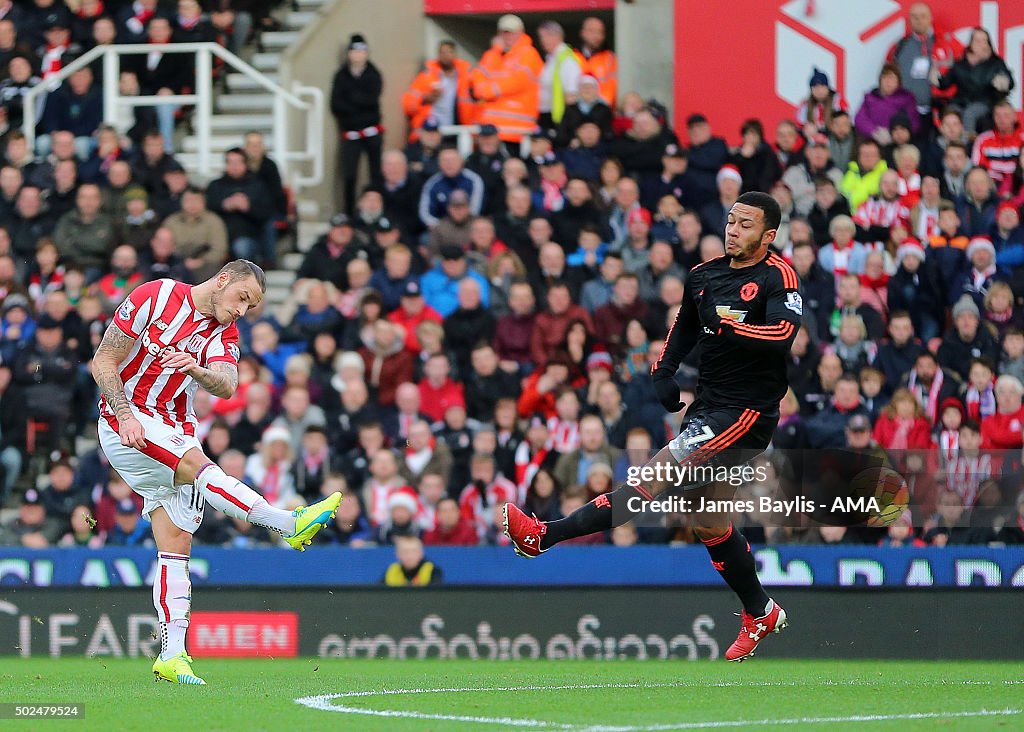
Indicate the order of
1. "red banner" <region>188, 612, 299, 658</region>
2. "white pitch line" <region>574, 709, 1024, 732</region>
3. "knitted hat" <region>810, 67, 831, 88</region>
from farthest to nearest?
"knitted hat" <region>810, 67, 831, 88</region>, "red banner" <region>188, 612, 299, 658</region>, "white pitch line" <region>574, 709, 1024, 732</region>

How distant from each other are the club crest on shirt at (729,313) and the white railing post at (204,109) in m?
9.22

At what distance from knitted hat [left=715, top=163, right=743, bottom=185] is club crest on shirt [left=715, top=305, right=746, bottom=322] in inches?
255

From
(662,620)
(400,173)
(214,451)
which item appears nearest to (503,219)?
(400,173)

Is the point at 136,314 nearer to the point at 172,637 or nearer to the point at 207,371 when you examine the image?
the point at 207,371

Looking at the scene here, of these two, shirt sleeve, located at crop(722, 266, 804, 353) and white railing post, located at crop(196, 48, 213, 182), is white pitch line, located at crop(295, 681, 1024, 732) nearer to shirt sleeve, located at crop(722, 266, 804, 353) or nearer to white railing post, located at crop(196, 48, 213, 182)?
shirt sleeve, located at crop(722, 266, 804, 353)

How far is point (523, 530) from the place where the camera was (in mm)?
8844

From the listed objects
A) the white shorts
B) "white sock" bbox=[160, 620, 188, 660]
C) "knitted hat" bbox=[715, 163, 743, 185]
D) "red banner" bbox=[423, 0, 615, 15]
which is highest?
"red banner" bbox=[423, 0, 615, 15]

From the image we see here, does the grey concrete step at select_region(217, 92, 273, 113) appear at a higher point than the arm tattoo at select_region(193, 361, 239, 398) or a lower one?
higher

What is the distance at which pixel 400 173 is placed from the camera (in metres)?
16.4

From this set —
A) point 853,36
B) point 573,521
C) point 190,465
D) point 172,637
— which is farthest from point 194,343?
point 853,36

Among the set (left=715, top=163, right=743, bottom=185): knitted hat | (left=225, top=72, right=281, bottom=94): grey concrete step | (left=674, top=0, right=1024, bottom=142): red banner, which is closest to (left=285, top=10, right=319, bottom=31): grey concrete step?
(left=225, top=72, right=281, bottom=94): grey concrete step

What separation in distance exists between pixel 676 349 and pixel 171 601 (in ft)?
9.08

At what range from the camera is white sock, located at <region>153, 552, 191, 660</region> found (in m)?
8.97

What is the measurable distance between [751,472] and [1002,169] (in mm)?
4240
